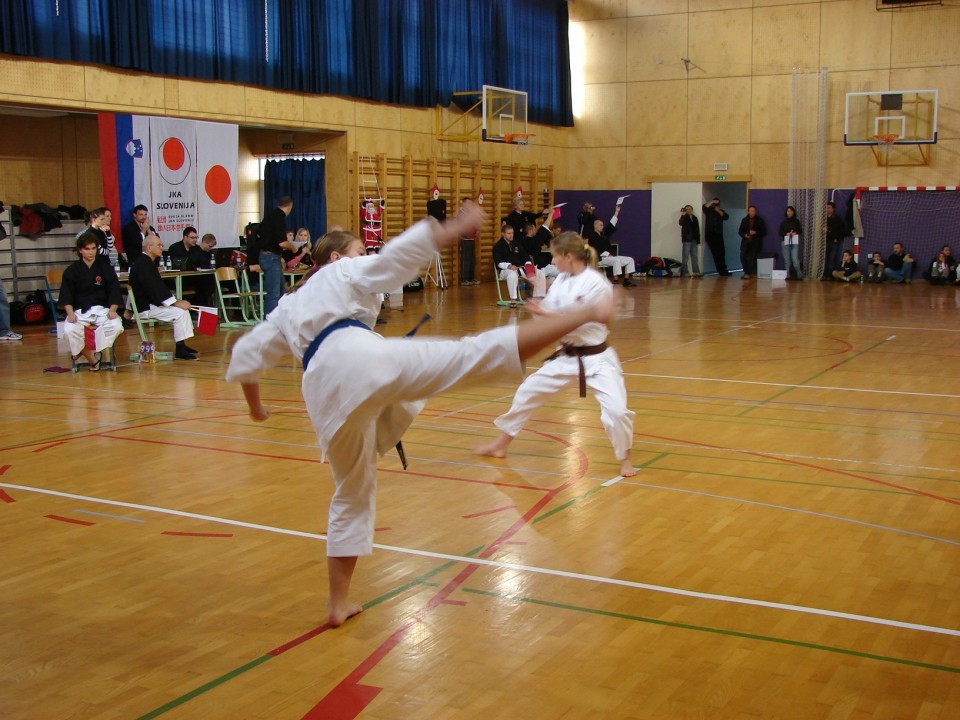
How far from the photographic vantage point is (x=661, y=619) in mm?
4324

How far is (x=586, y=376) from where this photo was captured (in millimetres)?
6895

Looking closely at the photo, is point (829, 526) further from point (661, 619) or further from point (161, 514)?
point (161, 514)

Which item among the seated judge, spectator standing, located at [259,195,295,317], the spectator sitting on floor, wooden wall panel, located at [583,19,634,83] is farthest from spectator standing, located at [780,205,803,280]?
the seated judge

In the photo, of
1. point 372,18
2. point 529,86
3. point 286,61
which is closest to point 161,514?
point 286,61

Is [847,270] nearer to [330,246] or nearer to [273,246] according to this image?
[273,246]

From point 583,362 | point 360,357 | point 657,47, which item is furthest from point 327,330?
point 657,47

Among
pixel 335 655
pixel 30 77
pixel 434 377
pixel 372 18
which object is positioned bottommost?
pixel 335 655

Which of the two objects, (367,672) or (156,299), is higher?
(156,299)

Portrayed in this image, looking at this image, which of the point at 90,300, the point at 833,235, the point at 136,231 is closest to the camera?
the point at 90,300

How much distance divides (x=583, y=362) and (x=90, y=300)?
6656mm

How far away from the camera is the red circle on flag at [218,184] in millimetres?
17438

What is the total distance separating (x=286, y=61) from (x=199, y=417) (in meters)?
12.1

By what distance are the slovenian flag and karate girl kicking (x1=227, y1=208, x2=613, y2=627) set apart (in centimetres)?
1279

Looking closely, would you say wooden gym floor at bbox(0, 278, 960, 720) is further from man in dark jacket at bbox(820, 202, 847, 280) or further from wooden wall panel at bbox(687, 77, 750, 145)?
wooden wall panel at bbox(687, 77, 750, 145)
